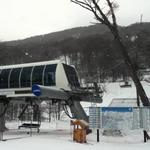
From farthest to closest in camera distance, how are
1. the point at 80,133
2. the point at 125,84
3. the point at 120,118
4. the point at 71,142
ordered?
the point at 125,84 < the point at 120,118 < the point at 80,133 < the point at 71,142

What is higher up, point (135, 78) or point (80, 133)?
point (135, 78)

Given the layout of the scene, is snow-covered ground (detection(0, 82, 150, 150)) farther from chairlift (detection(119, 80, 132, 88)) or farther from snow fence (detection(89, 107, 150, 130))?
chairlift (detection(119, 80, 132, 88))

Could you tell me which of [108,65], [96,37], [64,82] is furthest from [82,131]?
[96,37]

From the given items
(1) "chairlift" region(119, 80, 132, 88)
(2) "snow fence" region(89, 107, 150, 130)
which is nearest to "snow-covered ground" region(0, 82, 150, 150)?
(2) "snow fence" region(89, 107, 150, 130)

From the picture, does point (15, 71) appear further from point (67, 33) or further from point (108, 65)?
point (67, 33)

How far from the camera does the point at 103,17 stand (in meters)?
21.9

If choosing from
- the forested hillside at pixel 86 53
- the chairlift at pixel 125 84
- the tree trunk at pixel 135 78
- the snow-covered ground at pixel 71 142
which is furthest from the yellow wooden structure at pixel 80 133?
the chairlift at pixel 125 84

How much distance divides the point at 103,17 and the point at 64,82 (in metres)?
4.73

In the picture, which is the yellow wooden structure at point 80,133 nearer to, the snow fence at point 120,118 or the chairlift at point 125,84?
the snow fence at point 120,118

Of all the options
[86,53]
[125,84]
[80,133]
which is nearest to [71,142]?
[80,133]

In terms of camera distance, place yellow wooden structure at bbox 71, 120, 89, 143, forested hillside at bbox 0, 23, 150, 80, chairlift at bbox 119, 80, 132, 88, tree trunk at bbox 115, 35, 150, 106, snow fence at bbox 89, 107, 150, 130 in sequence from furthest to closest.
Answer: forested hillside at bbox 0, 23, 150, 80, chairlift at bbox 119, 80, 132, 88, tree trunk at bbox 115, 35, 150, 106, snow fence at bbox 89, 107, 150, 130, yellow wooden structure at bbox 71, 120, 89, 143

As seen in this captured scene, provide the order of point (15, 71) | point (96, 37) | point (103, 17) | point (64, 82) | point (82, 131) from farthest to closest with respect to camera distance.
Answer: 1. point (96, 37)
2. point (15, 71)
3. point (64, 82)
4. point (103, 17)
5. point (82, 131)

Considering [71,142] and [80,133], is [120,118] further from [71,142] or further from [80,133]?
[71,142]

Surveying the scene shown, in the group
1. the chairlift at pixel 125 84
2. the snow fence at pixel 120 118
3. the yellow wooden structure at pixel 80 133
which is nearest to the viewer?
the yellow wooden structure at pixel 80 133
